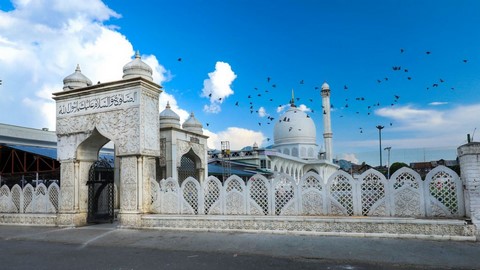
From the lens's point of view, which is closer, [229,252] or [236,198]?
[229,252]

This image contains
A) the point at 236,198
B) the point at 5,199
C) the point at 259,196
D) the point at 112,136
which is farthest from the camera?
the point at 5,199

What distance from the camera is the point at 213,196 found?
9.81m

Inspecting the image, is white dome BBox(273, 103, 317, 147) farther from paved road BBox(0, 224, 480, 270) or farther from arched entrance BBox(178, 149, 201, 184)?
paved road BBox(0, 224, 480, 270)

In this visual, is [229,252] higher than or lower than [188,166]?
lower

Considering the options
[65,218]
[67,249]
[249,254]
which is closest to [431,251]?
[249,254]

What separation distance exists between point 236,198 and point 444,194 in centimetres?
486

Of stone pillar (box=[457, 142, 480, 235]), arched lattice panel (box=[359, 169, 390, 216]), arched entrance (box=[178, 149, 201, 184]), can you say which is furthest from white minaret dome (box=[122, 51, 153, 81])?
stone pillar (box=[457, 142, 480, 235])

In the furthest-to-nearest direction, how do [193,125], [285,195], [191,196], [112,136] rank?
[193,125]
[112,136]
[191,196]
[285,195]

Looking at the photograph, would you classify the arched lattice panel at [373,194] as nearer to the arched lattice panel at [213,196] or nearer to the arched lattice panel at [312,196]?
the arched lattice panel at [312,196]

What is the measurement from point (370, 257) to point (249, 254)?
209cm

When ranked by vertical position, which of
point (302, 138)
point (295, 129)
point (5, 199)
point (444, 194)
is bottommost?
point (5, 199)

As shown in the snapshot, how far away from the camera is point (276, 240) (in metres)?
7.81

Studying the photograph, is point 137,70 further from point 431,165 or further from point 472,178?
point 431,165

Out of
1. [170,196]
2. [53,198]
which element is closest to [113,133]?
[170,196]
